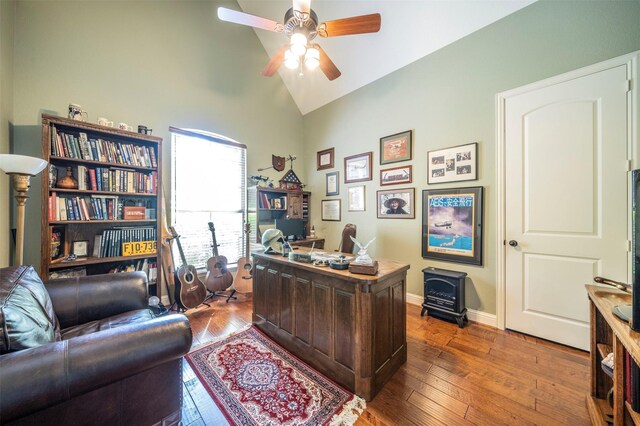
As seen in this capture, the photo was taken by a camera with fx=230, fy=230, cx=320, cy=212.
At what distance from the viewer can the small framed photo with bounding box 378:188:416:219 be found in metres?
3.15

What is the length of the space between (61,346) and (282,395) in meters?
1.24

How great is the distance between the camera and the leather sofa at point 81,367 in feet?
2.67

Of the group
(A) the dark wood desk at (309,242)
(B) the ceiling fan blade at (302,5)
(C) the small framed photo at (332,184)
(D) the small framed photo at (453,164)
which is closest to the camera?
(B) the ceiling fan blade at (302,5)

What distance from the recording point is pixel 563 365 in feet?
6.17

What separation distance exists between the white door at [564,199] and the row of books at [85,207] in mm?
4223

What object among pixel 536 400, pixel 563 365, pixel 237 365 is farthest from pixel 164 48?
pixel 563 365

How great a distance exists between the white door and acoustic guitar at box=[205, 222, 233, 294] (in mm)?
3437

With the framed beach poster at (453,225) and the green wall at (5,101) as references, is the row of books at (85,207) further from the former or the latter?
the framed beach poster at (453,225)

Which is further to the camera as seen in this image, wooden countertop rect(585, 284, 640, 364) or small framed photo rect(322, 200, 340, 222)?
small framed photo rect(322, 200, 340, 222)

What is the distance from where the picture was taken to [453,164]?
2787 mm

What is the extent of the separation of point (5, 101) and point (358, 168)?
12.5 feet

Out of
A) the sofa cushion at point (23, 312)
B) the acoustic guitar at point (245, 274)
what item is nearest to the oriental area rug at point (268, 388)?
the sofa cushion at point (23, 312)

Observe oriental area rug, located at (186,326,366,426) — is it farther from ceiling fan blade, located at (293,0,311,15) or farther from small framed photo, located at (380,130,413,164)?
ceiling fan blade, located at (293,0,311,15)

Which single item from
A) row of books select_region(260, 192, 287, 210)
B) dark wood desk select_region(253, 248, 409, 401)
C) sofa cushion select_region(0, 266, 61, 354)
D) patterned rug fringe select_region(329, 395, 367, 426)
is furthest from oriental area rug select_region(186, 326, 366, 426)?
row of books select_region(260, 192, 287, 210)
